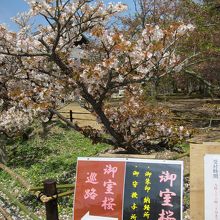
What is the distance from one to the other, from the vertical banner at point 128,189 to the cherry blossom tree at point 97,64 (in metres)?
3.30

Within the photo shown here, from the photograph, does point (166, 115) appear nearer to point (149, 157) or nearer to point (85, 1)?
point (85, 1)

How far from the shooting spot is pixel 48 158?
38.3ft

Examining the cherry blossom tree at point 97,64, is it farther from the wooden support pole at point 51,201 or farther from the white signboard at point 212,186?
the white signboard at point 212,186

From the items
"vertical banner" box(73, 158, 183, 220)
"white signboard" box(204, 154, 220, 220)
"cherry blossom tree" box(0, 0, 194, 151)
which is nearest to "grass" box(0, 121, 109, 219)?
"cherry blossom tree" box(0, 0, 194, 151)

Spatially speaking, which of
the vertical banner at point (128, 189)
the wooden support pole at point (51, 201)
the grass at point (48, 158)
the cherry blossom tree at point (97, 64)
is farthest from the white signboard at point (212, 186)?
the grass at point (48, 158)

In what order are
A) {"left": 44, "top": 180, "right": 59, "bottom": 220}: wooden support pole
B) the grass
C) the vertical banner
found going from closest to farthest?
the vertical banner < {"left": 44, "top": 180, "right": 59, "bottom": 220}: wooden support pole < the grass

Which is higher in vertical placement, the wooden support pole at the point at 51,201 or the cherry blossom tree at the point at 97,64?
the cherry blossom tree at the point at 97,64

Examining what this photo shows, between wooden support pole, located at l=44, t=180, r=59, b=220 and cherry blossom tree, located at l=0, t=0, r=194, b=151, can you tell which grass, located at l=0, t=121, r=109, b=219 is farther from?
wooden support pole, located at l=44, t=180, r=59, b=220

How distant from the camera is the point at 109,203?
3.90 meters

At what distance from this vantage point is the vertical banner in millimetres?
3699

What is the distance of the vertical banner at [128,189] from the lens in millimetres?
→ 3699

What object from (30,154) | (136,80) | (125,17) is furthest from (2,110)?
(125,17)

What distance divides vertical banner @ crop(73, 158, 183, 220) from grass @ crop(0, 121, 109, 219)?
3.65 metres

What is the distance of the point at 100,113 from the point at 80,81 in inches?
31.9
